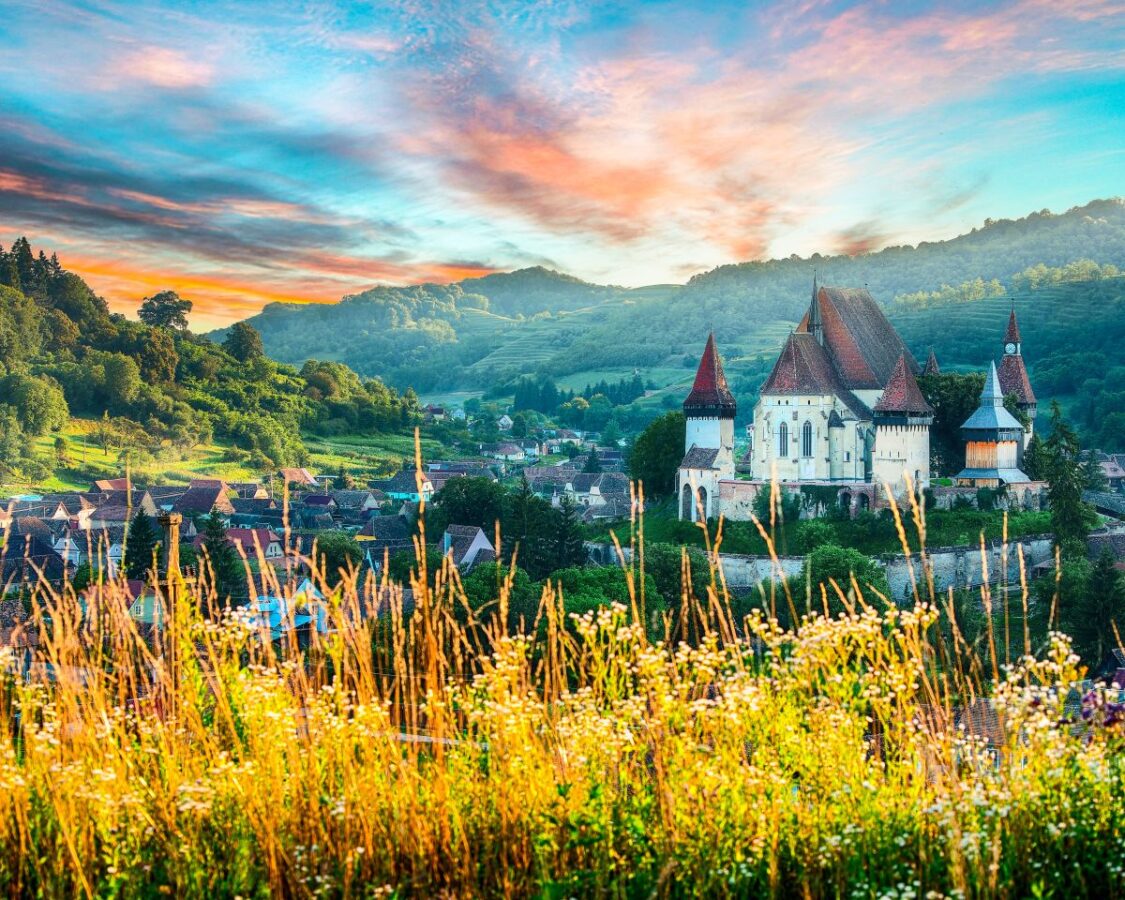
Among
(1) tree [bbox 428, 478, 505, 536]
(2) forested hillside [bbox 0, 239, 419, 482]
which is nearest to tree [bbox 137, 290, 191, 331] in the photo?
(2) forested hillside [bbox 0, 239, 419, 482]

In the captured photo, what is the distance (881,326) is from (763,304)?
15810 centimetres

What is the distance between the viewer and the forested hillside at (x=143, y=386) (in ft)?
251

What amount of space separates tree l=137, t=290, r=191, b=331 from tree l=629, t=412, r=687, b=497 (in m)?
72.0

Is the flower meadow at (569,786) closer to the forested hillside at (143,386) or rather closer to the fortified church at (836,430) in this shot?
the fortified church at (836,430)

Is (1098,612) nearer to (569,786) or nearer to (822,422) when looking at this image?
(822,422)

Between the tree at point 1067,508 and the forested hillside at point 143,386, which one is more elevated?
the forested hillside at point 143,386

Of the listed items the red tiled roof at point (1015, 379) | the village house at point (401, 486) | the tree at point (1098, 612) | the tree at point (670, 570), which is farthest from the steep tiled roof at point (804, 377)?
the village house at point (401, 486)

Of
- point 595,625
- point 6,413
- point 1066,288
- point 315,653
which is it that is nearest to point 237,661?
point 315,653

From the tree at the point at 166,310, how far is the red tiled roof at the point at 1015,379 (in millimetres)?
80944

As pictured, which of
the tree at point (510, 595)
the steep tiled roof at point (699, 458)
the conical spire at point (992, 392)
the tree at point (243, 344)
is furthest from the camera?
the tree at point (243, 344)

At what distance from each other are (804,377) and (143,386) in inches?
2308

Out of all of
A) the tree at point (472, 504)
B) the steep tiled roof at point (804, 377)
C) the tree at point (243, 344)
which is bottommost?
the tree at point (472, 504)

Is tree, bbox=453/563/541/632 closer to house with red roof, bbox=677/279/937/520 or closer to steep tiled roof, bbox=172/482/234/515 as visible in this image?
house with red roof, bbox=677/279/937/520

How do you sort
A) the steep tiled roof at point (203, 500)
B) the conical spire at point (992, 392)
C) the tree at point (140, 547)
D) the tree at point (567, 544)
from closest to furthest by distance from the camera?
the tree at point (140, 547) < the tree at point (567, 544) < the conical spire at point (992, 392) < the steep tiled roof at point (203, 500)
